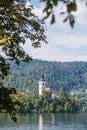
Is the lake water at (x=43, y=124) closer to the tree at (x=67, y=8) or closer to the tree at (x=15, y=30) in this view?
the tree at (x=15, y=30)

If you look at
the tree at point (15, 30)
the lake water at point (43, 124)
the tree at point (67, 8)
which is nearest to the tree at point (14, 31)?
the tree at point (15, 30)

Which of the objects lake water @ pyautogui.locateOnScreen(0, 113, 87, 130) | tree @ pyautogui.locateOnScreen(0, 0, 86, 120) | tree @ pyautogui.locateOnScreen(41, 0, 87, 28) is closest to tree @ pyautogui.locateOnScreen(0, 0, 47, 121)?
tree @ pyautogui.locateOnScreen(0, 0, 86, 120)

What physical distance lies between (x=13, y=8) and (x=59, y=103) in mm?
176931

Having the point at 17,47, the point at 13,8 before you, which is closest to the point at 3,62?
the point at 17,47

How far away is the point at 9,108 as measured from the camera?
11.5 metres

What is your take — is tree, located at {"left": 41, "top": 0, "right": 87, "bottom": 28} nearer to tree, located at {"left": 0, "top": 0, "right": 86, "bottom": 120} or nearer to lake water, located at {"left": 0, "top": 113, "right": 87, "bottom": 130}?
tree, located at {"left": 0, "top": 0, "right": 86, "bottom": 120}

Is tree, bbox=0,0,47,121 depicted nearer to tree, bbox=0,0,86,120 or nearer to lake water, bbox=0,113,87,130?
tree, bbox=0,0,86,120

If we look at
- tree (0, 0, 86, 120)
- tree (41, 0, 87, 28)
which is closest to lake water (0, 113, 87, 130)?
tree (0, 0, 86, 120)

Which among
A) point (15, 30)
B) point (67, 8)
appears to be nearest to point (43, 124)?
point (15, 30)

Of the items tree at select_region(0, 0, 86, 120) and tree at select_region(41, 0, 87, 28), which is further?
tree at select_region(0, 0, 86, 120)

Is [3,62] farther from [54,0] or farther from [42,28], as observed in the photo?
[54,0]

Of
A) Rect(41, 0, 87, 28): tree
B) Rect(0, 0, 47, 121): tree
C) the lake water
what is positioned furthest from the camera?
the lake water

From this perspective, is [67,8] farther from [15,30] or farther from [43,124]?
[43,124]

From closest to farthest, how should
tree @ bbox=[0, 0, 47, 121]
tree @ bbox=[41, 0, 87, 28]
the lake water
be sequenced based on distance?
tree @ bbox=[41, 0, 87, 28], tree @ bbox=[0, 0, 47, 121], the lake water
